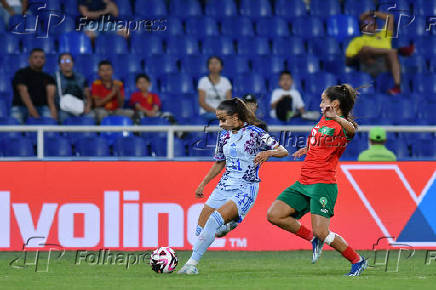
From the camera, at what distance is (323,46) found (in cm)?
1819

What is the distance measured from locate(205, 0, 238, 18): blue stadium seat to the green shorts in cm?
895

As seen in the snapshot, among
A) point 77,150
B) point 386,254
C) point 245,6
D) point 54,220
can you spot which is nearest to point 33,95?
point 77,150

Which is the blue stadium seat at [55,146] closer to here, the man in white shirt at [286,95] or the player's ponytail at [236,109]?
the man in white shirt at [286,95]

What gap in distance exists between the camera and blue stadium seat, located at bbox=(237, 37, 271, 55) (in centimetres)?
1781

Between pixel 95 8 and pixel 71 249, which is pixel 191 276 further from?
pixel 95 8

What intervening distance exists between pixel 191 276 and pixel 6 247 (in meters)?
3.70

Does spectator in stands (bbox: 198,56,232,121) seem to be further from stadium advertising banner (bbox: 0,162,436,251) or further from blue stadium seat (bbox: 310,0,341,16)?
blue stadium seat (bbox: 310,0,341,16)

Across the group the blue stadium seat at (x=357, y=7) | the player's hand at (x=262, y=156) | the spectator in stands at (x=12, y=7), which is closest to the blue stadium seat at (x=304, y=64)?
the blue stadium seat at (x=357, y=7)

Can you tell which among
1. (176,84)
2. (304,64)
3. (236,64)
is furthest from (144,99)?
(304,64)

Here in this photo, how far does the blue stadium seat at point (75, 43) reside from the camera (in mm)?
17266

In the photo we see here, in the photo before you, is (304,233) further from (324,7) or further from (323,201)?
(324,7)

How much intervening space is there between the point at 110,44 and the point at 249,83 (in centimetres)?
264

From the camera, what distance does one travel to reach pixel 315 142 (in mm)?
9828

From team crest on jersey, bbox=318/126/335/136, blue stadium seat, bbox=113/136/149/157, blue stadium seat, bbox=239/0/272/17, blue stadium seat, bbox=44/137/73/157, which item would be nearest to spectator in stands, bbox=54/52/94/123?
blue stadium seat, bbox=44/137/73/157
